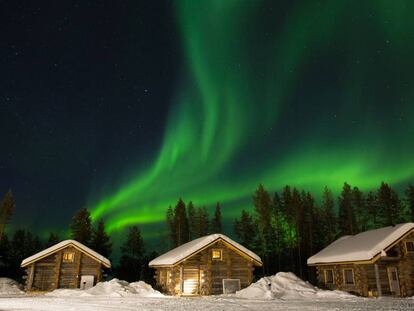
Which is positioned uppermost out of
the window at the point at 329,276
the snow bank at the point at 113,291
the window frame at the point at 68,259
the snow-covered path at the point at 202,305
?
the window frame at the point at 68,259

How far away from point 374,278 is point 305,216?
31963 mm

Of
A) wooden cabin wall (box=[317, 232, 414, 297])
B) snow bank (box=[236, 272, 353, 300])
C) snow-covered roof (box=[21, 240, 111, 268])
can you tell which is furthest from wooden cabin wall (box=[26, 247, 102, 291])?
wooden cabin wall (box=[317, 232, 414, 297])

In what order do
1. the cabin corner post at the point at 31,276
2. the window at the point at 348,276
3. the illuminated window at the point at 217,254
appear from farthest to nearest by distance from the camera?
the illuminated window at the point at 217,254 → the cabin corner post at the point at 31,276 → the window at the point at 348,276

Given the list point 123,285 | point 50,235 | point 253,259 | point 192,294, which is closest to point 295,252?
point 253,259

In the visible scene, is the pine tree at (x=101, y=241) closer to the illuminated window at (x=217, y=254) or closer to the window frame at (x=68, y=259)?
the window frame at (x=68, y=259)

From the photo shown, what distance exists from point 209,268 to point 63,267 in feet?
46.2

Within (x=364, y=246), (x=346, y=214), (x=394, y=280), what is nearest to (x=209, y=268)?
(x=364, y=246)

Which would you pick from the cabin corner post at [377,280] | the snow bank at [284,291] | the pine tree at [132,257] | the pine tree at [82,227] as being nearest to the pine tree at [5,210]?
the pine tree at [82,227]

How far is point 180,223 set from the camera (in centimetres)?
6831

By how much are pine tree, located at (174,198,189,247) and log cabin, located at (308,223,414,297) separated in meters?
40.3

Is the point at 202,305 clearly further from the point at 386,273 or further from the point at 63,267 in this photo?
the point at 63,267

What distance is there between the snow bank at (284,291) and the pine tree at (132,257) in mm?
36661

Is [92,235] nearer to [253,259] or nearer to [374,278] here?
[253,259]

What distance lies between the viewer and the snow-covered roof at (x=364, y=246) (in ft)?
91.6
